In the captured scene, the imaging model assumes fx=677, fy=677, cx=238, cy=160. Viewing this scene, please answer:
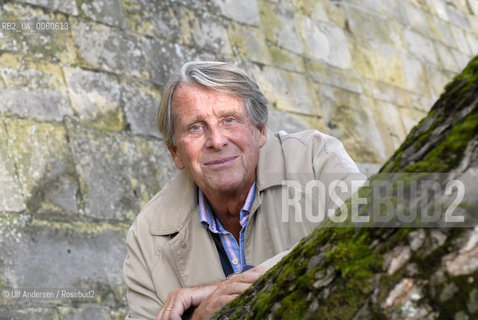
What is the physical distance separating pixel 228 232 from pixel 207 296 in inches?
Result: 15.4

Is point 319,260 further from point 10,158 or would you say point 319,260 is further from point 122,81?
point 122,81

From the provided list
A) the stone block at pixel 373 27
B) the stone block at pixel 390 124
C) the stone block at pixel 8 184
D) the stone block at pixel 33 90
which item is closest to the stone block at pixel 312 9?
the stone block at pixel 373 27

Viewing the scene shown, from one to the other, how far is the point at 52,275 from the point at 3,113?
25.6 inches

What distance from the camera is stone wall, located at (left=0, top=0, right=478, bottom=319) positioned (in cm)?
255

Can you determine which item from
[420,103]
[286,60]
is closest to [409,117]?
[420,103]

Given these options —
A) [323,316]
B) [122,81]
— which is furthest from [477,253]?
[122,81]

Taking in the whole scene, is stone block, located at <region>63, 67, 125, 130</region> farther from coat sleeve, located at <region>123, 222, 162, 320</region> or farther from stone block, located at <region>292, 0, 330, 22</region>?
stone block, located at <region>292, 0, 330, 22</region>

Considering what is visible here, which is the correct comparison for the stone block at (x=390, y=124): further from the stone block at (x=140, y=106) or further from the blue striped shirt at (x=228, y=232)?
the blue striped shirt at (x=228, y=232)

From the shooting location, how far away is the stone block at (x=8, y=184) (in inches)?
98.2

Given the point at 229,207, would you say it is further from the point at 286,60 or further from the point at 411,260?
the point at 286,60

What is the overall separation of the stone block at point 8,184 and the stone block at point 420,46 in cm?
314

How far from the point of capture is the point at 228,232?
1960 mm

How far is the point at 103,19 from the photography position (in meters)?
3.04

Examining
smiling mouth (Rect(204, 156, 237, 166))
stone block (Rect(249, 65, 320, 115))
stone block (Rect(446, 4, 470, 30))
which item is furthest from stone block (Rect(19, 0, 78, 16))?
stone block (Rect(446, 4, 470, 30))
